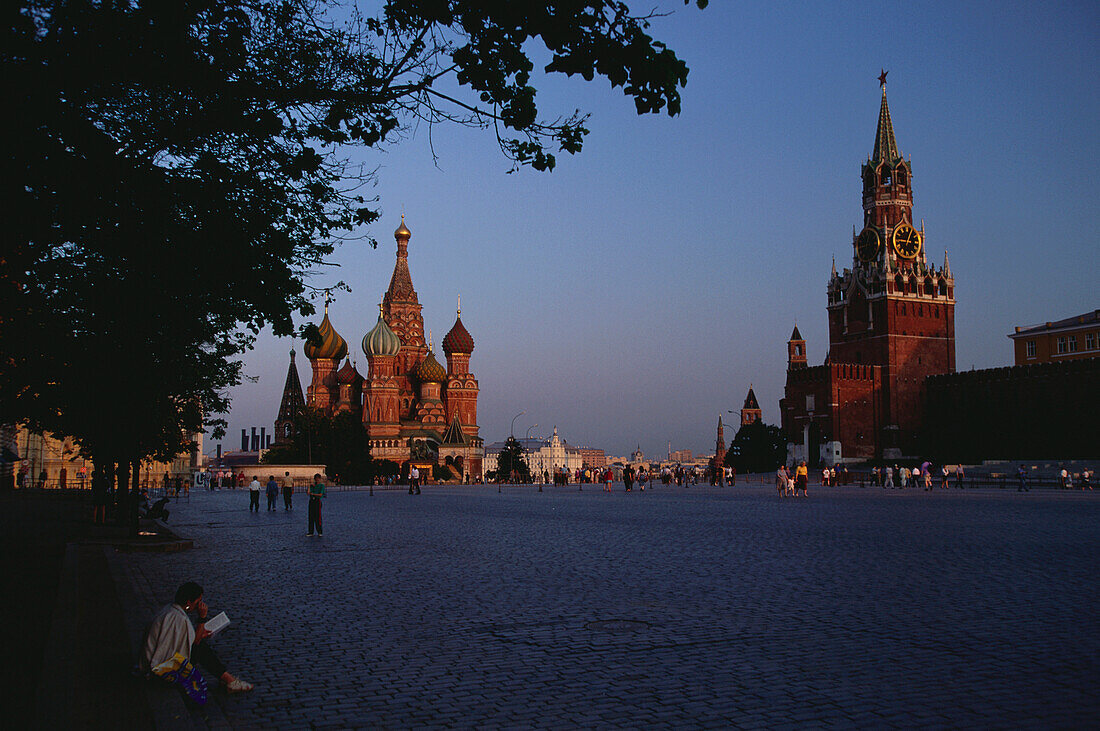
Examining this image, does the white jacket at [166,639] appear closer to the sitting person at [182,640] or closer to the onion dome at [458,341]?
the sitting person at [182,640]

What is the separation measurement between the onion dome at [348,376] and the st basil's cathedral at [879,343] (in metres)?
52.5

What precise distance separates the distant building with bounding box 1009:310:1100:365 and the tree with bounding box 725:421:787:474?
2735cm

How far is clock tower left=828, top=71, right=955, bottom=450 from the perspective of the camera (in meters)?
94.9

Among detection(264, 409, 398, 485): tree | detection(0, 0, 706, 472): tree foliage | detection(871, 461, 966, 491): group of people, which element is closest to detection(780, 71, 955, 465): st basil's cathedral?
detection(871, 461, 966, 491): group of people

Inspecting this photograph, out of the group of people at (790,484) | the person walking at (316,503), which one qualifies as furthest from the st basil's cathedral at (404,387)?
the person walking at (316,503)

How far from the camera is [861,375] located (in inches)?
3720

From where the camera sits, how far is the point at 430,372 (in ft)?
381

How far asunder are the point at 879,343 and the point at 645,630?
94.1 meters

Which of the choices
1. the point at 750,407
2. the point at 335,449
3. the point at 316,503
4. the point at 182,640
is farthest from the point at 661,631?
the point at 750,407

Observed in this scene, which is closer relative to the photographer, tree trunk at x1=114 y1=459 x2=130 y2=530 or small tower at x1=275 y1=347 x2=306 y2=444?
tree trunk at x1=114 y1=459 x2=130 y2=530

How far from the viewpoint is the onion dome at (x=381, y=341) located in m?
114

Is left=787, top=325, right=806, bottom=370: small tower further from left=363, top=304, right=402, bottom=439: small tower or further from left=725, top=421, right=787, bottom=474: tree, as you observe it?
left=363, top=304, right=402, bottom=439: small tower

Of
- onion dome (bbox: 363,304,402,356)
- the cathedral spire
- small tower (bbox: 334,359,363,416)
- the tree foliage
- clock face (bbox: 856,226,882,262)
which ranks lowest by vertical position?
the tree foliage

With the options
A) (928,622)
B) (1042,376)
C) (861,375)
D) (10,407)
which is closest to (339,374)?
(861,375)
